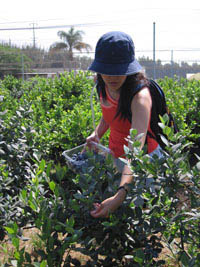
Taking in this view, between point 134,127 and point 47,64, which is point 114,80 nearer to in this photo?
point 134,127

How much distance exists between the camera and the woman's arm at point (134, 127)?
1.37 meters

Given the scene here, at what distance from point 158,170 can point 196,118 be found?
3.67m

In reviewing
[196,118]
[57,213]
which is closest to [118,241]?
[57,213]

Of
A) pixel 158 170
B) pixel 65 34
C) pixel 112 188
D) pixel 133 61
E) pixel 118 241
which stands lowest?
pixel 118 241

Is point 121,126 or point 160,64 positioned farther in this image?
point 160,64

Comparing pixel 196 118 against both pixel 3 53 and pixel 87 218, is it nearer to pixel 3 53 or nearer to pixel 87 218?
pixel 87 218

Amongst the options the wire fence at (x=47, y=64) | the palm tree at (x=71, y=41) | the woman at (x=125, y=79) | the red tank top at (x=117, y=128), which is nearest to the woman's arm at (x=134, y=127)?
the woman at (x=125, y=79)

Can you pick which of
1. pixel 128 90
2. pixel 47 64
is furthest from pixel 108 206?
pixel 47 64

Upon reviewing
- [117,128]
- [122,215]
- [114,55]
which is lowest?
[122,215]

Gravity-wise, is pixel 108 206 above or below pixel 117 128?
below

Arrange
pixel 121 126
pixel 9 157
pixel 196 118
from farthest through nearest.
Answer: pixel 196 118 < pixel 9 157 < pixel 121 126

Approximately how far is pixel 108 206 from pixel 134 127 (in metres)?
0.43

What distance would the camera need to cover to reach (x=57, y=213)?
146cm

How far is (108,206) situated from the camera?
1.37 meters
